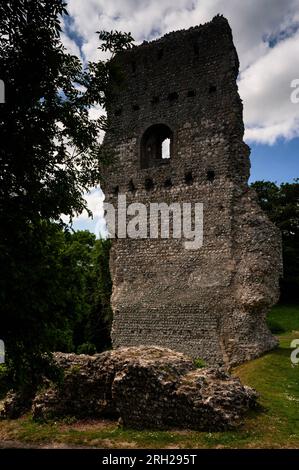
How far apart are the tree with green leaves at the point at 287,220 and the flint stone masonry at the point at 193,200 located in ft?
74.8

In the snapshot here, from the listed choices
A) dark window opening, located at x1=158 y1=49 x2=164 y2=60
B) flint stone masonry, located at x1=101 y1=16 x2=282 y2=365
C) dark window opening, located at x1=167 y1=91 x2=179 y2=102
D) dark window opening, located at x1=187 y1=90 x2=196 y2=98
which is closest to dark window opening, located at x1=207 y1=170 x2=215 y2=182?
flint stone masonry, located at x1=101 y1=16 x2=282 y2=365

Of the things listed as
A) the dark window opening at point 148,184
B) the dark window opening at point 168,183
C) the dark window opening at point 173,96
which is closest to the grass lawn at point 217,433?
the dark window opening at point 168,183

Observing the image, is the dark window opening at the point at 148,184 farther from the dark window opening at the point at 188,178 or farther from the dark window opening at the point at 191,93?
the dark window opening at the point at 191,93

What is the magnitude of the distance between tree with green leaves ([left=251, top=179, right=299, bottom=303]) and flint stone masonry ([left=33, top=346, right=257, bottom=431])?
28.0 metres

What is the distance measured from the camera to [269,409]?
33.8ft

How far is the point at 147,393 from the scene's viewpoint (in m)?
10.3

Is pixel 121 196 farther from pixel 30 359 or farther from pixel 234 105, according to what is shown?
pixel 30 359

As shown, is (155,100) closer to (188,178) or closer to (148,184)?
(148,184)

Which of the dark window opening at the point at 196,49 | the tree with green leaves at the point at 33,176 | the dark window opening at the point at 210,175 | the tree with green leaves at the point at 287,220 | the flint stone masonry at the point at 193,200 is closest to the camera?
the tree with green leaves at the point at 33,176

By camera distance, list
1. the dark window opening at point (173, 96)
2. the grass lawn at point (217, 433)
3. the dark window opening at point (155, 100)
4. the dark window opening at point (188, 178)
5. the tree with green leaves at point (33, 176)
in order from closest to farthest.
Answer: the tree with green leaves at point (33, 176)
the grass lawn at point (217, 433)
the dark window opening at point (188, 178)
the dark window opening at point (173, 96)
the dark window opening at point (155, 100)

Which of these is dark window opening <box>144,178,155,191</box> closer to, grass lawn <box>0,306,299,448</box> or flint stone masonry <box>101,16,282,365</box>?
flint stone masonry <box>101,16,282,365</box>

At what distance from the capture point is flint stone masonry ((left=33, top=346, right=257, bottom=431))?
970 cm

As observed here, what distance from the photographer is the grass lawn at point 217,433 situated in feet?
29.0
